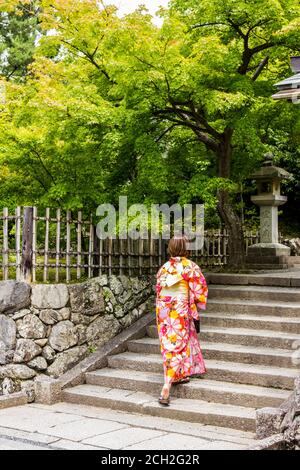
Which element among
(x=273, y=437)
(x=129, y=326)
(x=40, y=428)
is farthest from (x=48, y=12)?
(x=273, y=437)

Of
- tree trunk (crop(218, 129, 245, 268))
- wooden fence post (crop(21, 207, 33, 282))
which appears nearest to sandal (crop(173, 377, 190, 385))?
wooden fence post (crop(21, 207, 33, 282))

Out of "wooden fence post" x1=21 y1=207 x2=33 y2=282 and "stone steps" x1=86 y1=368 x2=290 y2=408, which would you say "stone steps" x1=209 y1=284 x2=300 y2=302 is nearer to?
"stone steps" x1=86 y1=368 x2=290 y2=408

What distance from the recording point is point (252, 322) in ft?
29.1

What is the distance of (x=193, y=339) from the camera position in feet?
24.7

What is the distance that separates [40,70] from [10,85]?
64 cm

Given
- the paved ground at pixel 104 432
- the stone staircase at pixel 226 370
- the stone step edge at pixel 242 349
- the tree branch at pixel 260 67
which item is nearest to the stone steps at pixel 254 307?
the stone staircase at pixel 226 370

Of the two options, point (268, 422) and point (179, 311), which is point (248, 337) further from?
point (268, 422)

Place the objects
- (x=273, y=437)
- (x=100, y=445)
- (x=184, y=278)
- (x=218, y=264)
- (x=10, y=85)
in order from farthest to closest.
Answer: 1. (x=218, y=264)
2. (x=10, y=85)
3. (x=184, y=278)
4. (x=100, y=445)
5. (x=273, y=437)

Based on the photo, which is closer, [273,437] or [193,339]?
[273,437]

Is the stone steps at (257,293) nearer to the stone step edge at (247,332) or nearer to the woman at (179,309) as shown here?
the stone step edge at (247,332)

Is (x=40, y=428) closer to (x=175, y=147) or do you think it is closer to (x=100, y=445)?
(x=100, y=445)

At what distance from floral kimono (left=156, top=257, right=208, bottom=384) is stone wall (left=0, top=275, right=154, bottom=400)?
1878 mm

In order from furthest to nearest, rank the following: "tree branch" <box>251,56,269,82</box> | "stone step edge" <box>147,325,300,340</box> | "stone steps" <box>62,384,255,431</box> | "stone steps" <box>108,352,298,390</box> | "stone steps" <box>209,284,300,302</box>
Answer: "tree branch" <box>251,56,269,82</box>, "stone steps" <box>209,284,300,302</box>, "stone step edge" <box>147,325,300,340</box>, "stone steps" <box>108,352,298,390</box>, "stone steps" <box>62,384,255,431</box>

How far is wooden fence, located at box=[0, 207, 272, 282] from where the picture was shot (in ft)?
28.6
